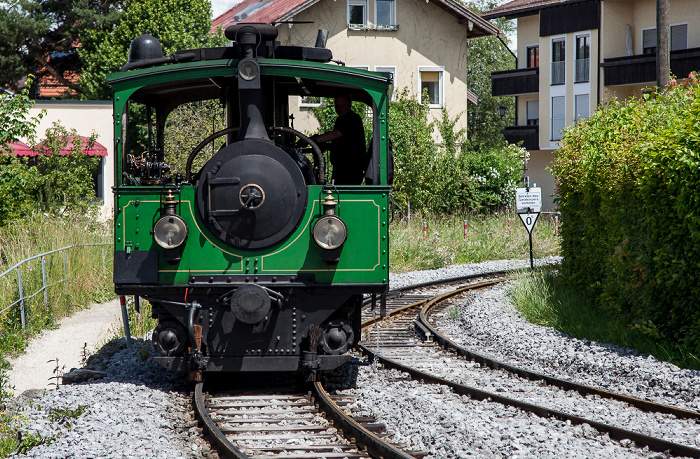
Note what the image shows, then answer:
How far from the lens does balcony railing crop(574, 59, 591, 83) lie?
124 ft

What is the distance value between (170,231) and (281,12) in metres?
34.1

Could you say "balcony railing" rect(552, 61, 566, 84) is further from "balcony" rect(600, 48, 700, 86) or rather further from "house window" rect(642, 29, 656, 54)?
"house window" rect(642, 29, 656, 54)

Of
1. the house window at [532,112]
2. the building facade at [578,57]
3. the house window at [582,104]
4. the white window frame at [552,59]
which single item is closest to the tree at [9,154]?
the building facade at [578,57]

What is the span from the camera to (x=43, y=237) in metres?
14.5

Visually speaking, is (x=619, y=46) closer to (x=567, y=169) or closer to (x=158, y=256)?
Answer: (x=567, y=169)

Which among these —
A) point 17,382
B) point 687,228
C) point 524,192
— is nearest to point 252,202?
point 17,382

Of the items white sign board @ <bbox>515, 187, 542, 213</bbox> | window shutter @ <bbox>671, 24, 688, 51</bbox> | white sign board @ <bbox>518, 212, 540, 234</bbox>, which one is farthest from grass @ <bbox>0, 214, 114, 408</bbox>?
window shutter @ <bbox>671, 24, 688, 51</bbox>

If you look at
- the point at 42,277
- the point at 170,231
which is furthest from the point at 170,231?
the point at 42,277

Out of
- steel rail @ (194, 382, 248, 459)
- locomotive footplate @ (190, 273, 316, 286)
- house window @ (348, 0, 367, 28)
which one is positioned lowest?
steel rail @ (194, 382, 248, 459)

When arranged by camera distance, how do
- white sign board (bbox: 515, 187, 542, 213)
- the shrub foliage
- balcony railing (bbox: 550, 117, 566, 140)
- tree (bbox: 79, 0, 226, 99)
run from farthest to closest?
balcony railing (bbox: 550, 117, 566, 140), tree (bbox: 79, 0, 226, 99), the shrub foliage, white sign board (bbox: 515, 187, 542, 213)

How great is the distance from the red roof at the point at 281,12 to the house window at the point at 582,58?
5.41 meters

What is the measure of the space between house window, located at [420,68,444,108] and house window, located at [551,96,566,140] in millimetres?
8454

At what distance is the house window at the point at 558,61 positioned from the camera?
1533 inches

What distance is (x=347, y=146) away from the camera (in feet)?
27.0
